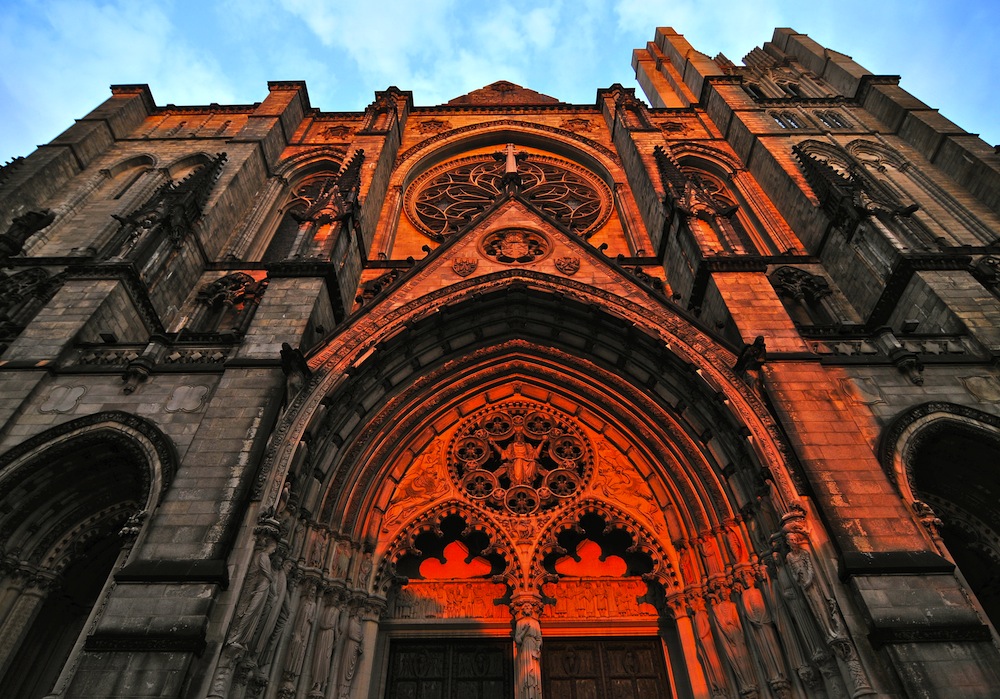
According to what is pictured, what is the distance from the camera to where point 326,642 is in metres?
6.84

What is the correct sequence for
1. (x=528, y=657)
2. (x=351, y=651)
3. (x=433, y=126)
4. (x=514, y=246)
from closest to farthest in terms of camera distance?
(x=351, y=651), (x=528, y=657), (x=514, y=246), (x=433, y=126)

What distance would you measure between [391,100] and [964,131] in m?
16.9

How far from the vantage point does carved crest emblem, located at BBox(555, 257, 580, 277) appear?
10433 mm

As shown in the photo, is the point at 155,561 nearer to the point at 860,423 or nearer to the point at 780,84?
the point at 860,423

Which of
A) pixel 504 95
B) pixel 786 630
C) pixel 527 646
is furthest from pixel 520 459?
pixel 504 95

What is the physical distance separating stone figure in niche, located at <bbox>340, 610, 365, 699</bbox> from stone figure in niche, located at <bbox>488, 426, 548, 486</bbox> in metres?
3.05

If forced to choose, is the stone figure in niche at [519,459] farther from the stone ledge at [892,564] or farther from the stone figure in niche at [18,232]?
the stone figure in niche at [18,232]

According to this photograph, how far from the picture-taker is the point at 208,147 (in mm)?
17391

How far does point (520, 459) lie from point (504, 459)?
31cm

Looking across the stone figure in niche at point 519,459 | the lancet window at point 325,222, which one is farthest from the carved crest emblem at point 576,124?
the stone figure in niche at point 519,459

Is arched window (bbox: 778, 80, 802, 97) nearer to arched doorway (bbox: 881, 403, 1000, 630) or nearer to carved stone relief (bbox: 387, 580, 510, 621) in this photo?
arched doorway (bbox: 881, 403, 1000, 630)

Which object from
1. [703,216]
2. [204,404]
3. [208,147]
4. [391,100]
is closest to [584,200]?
[703,216]

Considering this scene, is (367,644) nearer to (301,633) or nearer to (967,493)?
(301,633)

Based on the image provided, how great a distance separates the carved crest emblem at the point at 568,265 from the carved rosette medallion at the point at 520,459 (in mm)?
2475
